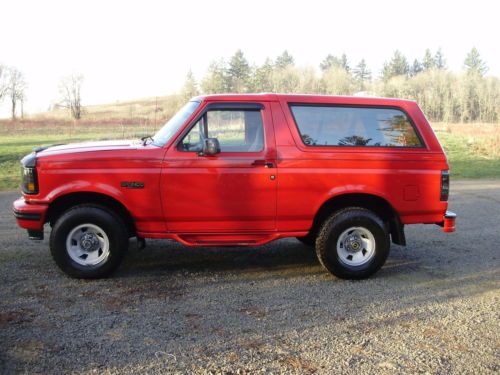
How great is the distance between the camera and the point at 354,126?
233 inches

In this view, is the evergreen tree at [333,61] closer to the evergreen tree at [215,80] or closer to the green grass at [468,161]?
the evergreen tree at [215,80]

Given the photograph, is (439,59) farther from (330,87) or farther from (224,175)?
(224,175)

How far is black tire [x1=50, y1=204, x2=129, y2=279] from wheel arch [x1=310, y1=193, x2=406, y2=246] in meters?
2.22

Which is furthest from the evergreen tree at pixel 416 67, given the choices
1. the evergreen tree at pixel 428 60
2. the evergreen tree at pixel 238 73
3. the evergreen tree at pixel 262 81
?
the evergreen tree at pixel 262 81

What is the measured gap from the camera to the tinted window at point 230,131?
222 inches

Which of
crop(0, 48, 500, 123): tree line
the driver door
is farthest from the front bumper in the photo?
crop(0, 48, 500, 123): tree line

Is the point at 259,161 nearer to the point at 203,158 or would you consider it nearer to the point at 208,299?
the point at 203,158

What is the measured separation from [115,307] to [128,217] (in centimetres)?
126

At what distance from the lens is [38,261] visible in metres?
6.38

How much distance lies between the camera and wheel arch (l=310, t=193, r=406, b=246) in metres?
5.91

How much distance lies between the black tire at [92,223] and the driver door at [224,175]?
0.56 m

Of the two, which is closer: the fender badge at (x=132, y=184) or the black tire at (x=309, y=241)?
the fender badge at (x=132, y=184)

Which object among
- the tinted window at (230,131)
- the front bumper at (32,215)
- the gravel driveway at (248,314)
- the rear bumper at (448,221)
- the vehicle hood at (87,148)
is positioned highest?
the tinted window at (230,131)

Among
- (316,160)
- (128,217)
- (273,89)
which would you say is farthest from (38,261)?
(273,89)
